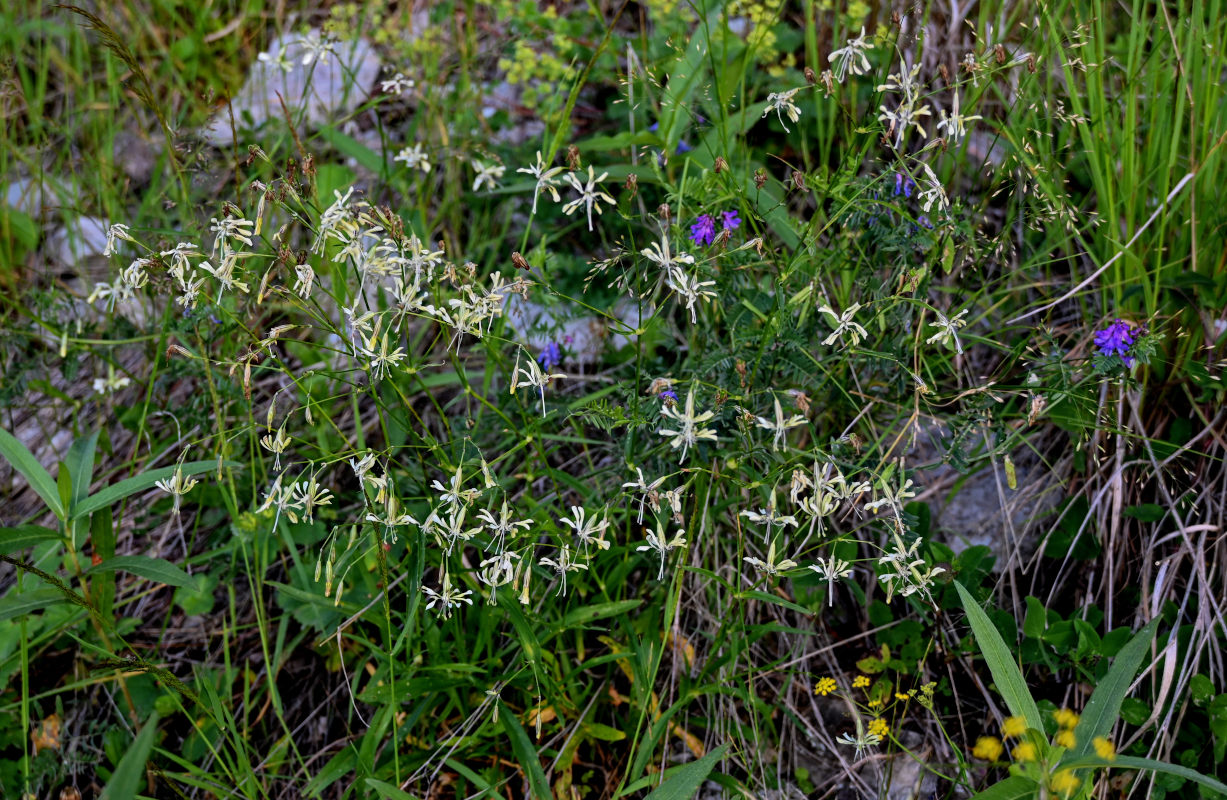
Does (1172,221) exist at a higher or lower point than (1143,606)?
higher

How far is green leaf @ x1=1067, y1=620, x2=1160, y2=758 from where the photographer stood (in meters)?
1.53

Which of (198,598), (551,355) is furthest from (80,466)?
(551,355)

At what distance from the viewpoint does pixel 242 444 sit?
2.39m

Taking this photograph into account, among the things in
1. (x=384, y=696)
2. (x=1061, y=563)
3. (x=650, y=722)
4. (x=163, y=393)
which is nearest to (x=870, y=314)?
(x=1061, y=563)

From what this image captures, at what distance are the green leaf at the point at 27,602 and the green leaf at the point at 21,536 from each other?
9cm

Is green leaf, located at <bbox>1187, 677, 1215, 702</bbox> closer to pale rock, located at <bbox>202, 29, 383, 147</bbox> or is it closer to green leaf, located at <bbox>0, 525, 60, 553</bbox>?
green leaf, located at <bbox>0, 525, 60, 553</bbox>

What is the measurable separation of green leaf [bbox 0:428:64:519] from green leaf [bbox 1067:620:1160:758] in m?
1.94

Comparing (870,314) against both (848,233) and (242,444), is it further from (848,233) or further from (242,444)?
(242,444)

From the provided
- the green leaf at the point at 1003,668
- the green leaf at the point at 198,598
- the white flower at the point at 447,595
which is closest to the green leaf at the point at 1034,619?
the green leaf at the point at 1003,668

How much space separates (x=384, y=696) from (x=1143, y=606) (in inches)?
62.5

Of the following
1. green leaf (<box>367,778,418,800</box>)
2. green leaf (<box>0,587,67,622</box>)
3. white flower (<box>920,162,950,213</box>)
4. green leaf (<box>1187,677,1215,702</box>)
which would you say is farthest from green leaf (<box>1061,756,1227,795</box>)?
A: green leaf (<box>0,587,67,622</box>)

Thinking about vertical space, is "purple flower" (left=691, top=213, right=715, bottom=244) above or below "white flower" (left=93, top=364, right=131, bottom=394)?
above

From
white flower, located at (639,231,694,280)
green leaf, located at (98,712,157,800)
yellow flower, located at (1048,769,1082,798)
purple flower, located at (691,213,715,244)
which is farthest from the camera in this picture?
purple flower, located at (691,213,715,244)

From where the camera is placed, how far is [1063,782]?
1.36 metres
